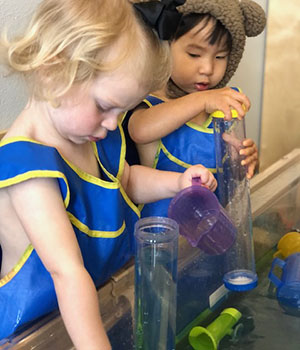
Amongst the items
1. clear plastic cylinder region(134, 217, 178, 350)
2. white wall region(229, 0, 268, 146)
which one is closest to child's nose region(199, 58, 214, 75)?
clear plastic cylinder region(134, 217, 178, 350)

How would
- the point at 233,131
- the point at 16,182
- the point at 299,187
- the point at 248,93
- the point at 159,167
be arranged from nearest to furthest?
the point at 16,182, the point at 233,131, the point at 159,167, the point at 299,187, the point at 248,93

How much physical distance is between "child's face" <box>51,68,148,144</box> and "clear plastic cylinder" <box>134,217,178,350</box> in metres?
0.16

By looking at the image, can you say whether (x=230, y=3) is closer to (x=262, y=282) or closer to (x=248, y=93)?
(x=262, y=282)

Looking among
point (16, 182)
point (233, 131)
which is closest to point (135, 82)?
point (16, 182)

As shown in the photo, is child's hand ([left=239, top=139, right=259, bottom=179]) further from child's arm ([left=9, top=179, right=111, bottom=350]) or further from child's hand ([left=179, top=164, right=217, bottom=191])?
child's arm ([left=9, top=179, right=111, bottom=350])

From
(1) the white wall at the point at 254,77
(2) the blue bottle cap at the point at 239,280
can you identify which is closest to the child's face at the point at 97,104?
(2) the blue bottle cap at the point at 239,280

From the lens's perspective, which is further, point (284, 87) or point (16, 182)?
point (284, 87)

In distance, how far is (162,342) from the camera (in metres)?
0.74

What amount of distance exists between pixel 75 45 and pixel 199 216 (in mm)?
337

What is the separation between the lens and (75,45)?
703mm

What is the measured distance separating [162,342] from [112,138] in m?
0.39

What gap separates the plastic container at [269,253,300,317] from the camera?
3.18 feet

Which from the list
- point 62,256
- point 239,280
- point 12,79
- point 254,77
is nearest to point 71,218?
point 62,256

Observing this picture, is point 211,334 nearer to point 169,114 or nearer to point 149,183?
point 149,183
